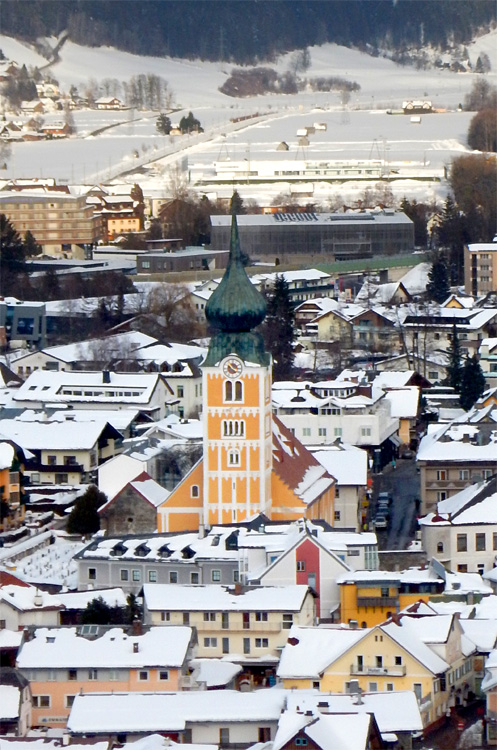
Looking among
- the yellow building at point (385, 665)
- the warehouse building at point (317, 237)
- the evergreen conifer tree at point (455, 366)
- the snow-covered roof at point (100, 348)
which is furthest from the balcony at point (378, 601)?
the warehouse building at point (317, 237)

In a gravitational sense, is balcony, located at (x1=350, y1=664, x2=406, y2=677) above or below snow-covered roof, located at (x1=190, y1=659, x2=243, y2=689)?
above

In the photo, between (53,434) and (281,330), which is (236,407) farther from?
(281,330)

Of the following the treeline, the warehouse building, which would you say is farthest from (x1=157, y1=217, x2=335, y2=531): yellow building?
the treeline

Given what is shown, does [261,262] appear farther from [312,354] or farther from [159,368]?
[159,368]

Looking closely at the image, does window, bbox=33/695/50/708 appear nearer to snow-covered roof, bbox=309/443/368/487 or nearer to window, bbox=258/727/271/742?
window, bbox=258/727/271/742

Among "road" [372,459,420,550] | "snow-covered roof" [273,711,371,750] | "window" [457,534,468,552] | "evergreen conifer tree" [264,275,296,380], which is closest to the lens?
"snow-covered roof" [273,711,371,750]

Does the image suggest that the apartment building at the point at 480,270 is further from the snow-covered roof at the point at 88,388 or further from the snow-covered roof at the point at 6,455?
the snow-covered roof at the point at 6,455
